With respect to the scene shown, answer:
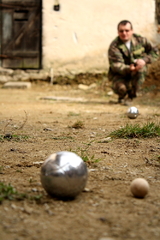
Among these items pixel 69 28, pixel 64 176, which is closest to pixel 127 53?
pixel 69 28

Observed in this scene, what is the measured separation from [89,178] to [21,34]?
789 centimetres

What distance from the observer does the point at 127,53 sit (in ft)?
23.7

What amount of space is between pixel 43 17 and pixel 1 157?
23.1ft

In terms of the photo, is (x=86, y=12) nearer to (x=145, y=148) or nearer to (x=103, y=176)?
(x=145, y=148)

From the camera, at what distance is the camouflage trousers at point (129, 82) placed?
23.9ft

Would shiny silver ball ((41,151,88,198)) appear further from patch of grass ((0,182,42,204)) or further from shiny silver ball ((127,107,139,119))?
shiny silver ball ((127,107,139,119))

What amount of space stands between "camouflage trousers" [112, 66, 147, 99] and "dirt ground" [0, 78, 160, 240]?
3.94 ft

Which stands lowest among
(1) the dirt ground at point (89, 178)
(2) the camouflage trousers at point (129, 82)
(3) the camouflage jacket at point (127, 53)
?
(1) the dirt ground at point (89, 178)

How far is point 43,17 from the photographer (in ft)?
32.1

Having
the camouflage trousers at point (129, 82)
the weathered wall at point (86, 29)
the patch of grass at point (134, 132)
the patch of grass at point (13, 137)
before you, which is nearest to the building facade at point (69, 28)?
the weathered wall at point (86, 29)

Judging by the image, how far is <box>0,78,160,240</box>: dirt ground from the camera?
1.94 m

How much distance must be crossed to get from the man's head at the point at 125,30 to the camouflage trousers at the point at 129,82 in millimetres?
635

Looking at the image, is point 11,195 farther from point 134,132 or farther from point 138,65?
point 138,65

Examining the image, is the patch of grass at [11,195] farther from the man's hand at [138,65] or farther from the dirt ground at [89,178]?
the man's hand at [138,65]
